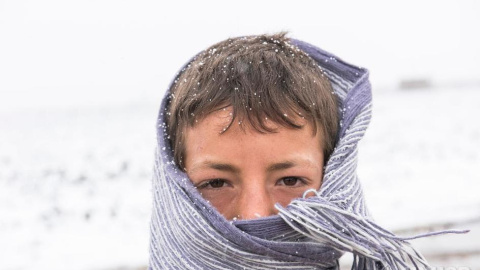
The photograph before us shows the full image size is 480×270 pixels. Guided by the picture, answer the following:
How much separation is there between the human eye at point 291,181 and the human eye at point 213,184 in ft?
0.55

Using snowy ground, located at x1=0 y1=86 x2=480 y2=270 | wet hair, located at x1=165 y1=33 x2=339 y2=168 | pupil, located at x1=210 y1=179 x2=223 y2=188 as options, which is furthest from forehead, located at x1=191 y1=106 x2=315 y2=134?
snowy ground, located at x1=0 y1=86 x2=480 y2=270

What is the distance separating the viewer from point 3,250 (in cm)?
611

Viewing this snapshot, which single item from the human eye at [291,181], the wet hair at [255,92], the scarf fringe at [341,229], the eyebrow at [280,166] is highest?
the wet hair at [255,92]

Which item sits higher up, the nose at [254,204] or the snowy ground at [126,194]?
the snowy ground at [126,194]

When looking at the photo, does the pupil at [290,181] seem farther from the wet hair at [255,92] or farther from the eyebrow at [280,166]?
the wet hair at [255,92]

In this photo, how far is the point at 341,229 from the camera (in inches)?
58.8

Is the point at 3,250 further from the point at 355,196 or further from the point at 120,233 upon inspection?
the point at 355,196

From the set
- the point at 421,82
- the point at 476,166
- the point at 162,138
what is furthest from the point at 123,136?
the point at 421,82

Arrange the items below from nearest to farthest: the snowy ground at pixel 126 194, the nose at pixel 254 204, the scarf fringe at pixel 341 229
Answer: the scarf fringe at pixel 341 229 → the nose at pixel 254 204 → the snowy ground at pixel 126 194

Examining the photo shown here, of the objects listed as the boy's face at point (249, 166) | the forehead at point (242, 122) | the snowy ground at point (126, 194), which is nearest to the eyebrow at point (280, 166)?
the boy's face at point (249, 166)

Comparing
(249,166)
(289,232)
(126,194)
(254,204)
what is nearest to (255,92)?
(249,166)

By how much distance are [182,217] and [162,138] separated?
1.16 ft

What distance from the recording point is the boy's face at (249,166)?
5.45ft

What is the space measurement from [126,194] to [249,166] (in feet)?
24.3
